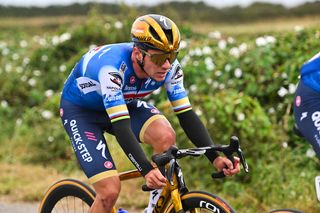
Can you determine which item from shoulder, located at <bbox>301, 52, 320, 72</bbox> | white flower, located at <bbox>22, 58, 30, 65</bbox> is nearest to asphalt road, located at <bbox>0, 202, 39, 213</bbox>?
shoulder, located at <bbox>301, 52, 320, 72</bbox>

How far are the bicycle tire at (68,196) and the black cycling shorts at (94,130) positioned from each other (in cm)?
51

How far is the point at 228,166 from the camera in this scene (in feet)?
17.6

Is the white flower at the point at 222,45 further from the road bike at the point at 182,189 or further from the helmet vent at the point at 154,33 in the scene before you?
the helmet vent at the point at 154,33

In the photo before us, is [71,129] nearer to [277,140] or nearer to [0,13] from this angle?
[277,140]

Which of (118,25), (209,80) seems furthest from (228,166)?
(118,25)

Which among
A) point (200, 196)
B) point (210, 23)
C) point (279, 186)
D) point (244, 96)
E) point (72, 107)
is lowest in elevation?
point (210, 23)

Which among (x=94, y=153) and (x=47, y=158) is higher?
(x=94, y=153)

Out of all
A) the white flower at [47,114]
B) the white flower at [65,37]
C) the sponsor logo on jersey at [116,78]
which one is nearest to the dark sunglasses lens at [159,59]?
the sponsor logo on jersey at [116,78]

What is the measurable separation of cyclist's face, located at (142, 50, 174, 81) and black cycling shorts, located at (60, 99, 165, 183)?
0.54m

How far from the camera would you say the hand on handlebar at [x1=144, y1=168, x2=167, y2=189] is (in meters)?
5.02

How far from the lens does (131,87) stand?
18.8 ft

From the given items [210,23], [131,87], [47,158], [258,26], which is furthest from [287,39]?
[210,23]

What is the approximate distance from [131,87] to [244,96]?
11.5 ft

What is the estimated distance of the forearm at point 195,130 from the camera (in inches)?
A: 221
